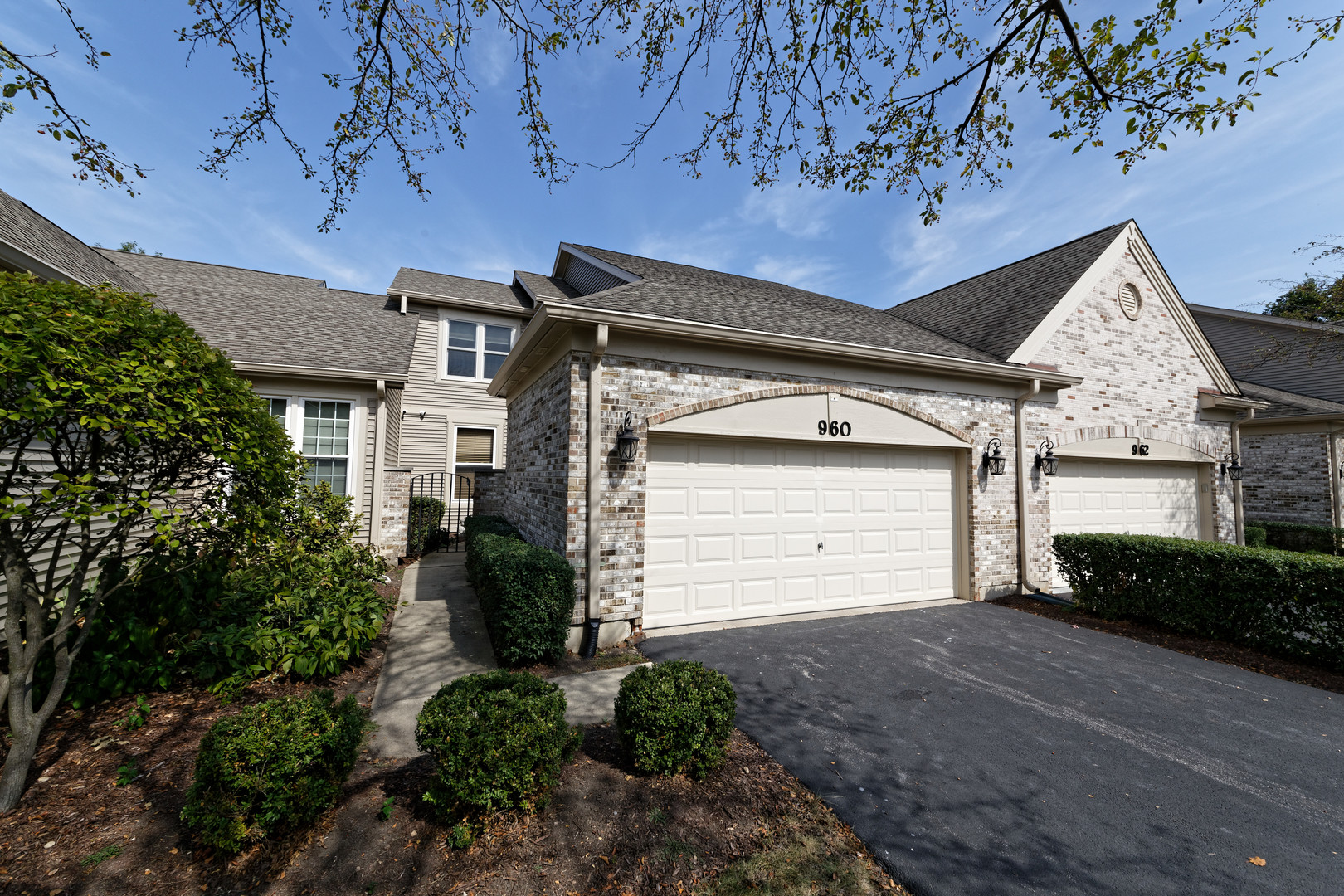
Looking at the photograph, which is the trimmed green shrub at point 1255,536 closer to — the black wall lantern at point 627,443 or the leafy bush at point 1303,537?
the leafy bush at point 1303,537

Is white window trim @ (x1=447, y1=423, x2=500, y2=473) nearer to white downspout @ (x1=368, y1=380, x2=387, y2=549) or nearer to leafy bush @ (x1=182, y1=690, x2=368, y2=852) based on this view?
white downspout @ (x1=368, y1=380, x2=387, y2=549)

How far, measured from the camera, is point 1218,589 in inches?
255

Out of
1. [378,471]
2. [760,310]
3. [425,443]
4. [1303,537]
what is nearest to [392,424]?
[378,471]

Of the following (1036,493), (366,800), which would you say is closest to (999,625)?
(1036,493)

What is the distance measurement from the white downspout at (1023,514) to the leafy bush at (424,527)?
35.0ft

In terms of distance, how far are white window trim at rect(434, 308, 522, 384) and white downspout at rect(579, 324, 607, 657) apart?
934cm

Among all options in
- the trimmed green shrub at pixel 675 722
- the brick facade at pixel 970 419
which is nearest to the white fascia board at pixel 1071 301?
the brick facade at pixel 970 419

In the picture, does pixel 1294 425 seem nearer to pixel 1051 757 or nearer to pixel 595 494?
pixel 1051 757

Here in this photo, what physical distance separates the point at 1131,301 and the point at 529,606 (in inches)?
473

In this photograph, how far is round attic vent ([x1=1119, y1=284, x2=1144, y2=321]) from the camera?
9.96m

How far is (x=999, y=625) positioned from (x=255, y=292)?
16.3 metres

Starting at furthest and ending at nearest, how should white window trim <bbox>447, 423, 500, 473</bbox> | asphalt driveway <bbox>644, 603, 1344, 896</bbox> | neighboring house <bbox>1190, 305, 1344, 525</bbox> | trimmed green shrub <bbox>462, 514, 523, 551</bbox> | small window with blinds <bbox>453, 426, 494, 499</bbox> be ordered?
small window with blinds <bbox>453, 426, 494, 499</bbox>, white window trim <bbox>447, 423, 500, 473</bbox>, neighboring house <bbox>1190, 305, 1344, 525</bbox>, trimmed green shrub <bbox>462, 514, 523, 551</bbox>, asphalt driveway <bbox>644, 603, 1344, 896</bbox>

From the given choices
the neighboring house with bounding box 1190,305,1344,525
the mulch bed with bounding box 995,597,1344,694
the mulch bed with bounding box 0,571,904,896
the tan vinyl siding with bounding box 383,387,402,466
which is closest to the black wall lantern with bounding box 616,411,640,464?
the mulch bed with bounding box 0,571,904,896

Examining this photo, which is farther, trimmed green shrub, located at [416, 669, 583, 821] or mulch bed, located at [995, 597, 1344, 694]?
mulch bed, located at [995, 597, 1344, 694]
